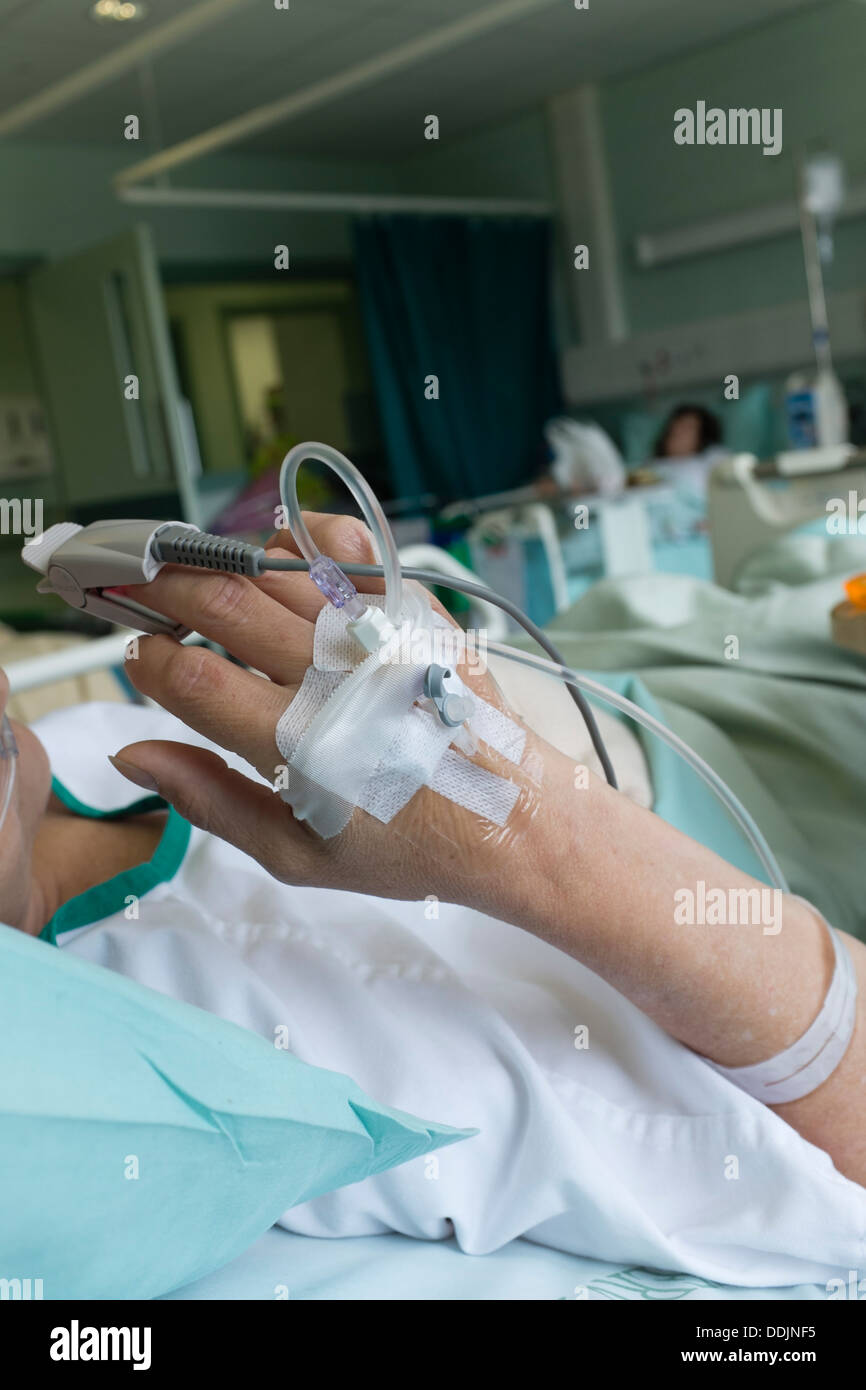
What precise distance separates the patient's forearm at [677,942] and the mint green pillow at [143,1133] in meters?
0.13

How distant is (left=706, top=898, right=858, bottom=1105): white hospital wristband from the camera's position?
63 centimetres

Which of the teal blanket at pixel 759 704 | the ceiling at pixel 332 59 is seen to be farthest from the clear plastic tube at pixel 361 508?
the ceiling at pixel 332 59

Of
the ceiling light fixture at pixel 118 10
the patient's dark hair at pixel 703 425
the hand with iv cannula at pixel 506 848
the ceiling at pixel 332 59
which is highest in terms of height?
the ceiling at pixel 332 59

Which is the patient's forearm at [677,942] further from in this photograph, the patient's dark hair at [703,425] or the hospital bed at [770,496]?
the patient's dark hair at [703,425]

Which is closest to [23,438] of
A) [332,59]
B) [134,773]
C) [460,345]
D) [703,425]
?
[332,59]

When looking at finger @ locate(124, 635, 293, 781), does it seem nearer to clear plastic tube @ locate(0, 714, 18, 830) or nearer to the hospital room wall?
clear plastic tube @ locate(0, 714, 18, 830)

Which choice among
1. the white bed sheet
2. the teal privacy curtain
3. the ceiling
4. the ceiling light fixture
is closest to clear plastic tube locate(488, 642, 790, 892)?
the white bed sheet

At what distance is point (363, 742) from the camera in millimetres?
516

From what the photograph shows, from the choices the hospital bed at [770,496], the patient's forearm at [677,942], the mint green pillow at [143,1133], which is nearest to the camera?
the mint green pillow at [143,1133]

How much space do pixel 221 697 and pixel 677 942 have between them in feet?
0.88

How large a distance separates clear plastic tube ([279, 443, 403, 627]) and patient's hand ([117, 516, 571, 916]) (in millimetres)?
37

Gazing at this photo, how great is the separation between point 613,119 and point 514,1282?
5.95 meters

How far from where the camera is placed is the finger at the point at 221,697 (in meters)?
0.53
